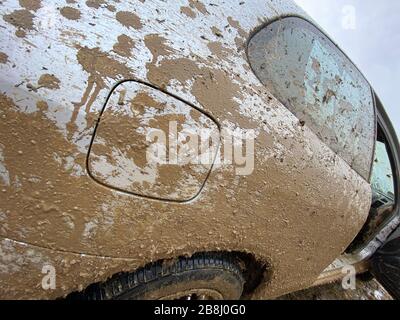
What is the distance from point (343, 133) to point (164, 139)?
1241 millimetres

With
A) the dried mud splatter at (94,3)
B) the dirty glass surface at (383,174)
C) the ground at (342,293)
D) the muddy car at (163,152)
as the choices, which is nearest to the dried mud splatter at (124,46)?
the muddy car at (163,152)

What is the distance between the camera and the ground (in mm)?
3178

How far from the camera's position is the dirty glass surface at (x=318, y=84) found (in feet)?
5.87

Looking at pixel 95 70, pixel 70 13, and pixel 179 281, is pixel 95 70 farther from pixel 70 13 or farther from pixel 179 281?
pixel 179 281

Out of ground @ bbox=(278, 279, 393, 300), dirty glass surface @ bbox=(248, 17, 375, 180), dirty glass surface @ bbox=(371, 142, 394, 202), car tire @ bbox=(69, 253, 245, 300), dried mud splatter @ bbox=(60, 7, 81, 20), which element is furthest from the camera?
ground @ bbox=(278, 279, 393, 300)

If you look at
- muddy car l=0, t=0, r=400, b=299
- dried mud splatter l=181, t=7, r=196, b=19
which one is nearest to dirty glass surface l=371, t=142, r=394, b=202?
muddy car l=0, t=0, r=400, b=299

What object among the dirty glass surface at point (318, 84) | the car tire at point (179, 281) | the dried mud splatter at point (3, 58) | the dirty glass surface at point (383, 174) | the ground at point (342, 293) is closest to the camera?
the dried mud splatter at point (3, 58)

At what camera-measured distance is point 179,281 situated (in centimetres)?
157

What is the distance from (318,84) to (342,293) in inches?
88.6

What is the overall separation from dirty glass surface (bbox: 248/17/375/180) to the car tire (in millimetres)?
786

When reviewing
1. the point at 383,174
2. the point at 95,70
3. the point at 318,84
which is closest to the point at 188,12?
the point at 95,70

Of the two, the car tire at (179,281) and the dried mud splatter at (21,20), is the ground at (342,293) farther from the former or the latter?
the dried mud splatter at (21,20)

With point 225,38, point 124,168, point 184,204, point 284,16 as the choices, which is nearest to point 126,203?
point 124,168

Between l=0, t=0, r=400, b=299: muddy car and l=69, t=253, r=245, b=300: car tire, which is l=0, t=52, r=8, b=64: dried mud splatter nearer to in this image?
l=0, t=0, r=400, b=299: muddy car
